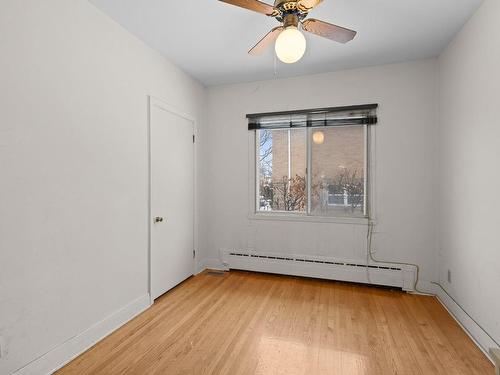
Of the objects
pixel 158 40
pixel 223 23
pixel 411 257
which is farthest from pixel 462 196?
pixel 158 40

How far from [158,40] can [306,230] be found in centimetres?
277

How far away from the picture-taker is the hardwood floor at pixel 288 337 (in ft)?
6.13

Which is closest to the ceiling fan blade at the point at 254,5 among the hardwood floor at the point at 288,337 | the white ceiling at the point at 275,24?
the white ceiling at the point at 275,24

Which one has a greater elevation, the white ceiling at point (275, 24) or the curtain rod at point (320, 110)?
the white ceiling at point (275, 24)

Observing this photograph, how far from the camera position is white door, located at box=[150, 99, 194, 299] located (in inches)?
113

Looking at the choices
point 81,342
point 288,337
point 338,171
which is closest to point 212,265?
point 288,337

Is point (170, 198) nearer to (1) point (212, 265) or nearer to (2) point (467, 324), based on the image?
(1) point (212, 265)

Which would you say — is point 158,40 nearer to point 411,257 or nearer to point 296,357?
point 296,357

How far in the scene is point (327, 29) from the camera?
1864 mm

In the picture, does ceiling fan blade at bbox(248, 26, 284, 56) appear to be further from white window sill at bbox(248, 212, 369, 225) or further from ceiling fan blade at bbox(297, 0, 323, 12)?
white window sill at bbox(248, 212, 369, 225)

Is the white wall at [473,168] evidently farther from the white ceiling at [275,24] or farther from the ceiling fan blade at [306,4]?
the ceiling fan blade at [306,4]

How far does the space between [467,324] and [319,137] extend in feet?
7.90

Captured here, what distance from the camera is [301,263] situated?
3557mm

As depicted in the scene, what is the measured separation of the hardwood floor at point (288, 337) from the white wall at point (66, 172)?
398 millimetres
